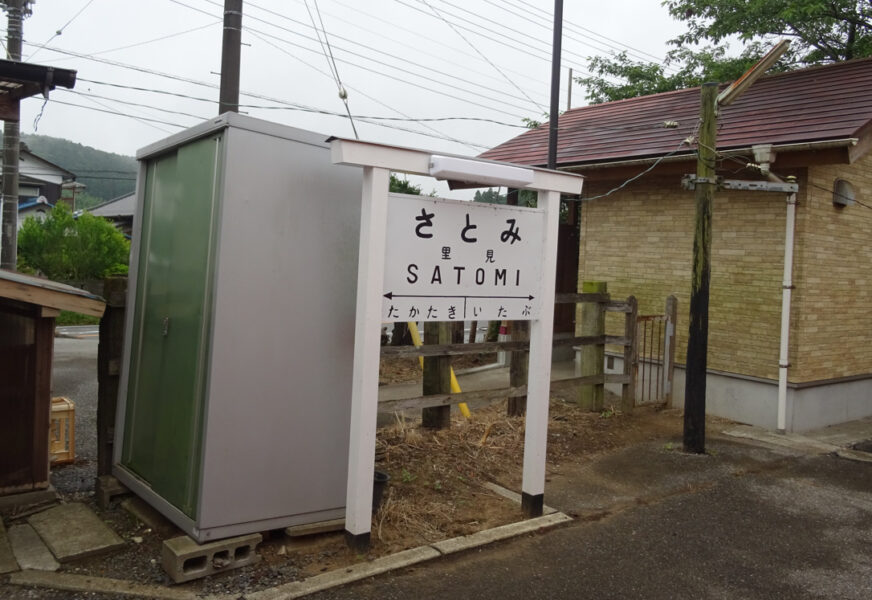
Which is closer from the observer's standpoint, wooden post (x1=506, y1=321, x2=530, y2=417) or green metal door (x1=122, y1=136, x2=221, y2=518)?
green metal door (x1=122, y1=136, x2=221, y2=518)

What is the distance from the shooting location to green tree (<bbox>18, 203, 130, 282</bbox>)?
22016mm

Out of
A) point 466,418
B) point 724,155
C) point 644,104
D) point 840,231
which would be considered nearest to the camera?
point 466,418

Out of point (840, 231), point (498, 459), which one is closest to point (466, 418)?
point (498, 459)

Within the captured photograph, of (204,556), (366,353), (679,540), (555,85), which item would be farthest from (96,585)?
(555,85)

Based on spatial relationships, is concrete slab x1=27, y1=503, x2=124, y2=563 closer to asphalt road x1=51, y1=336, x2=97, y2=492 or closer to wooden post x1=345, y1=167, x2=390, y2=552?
asphalt road x1=51, y1=336, x2=97, y2=492

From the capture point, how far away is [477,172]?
4609 mm

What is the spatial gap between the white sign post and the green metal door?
0.94 m

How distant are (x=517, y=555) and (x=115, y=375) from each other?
10.8 ft

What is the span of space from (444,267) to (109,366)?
2.74 metres

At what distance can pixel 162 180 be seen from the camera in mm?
5148

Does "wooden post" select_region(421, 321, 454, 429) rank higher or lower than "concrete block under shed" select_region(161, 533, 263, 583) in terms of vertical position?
higher

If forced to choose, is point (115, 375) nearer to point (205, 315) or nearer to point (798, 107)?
point (205, 315)

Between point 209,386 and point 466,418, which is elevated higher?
point 209,386

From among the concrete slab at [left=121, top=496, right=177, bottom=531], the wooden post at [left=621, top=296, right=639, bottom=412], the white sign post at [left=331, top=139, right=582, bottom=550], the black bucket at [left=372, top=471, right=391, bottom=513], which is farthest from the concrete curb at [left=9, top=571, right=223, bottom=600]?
the wooden post at [left=621, top=296, right=639, bottom=412]
